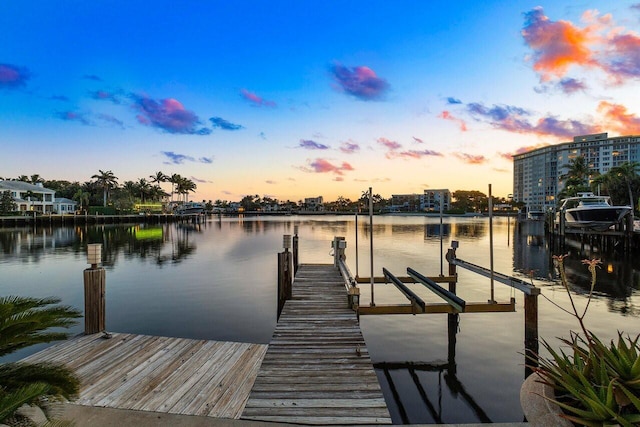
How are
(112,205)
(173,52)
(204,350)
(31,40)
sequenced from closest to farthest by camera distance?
(204,350) → (31,40) → (173,52) → (112,205)

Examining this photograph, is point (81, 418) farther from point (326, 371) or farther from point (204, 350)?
point (326, 371)

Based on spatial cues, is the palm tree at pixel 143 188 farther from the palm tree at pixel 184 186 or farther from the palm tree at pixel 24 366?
the palm tree at pixel 24 366

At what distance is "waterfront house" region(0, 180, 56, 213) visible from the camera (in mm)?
74562

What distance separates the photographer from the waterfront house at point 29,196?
74562mm

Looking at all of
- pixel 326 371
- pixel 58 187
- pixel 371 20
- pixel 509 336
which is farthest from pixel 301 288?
pixel 58 187

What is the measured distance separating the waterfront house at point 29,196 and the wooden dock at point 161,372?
295 ft

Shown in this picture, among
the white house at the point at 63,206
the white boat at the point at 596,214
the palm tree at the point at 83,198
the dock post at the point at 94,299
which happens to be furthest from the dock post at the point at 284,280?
the palm tree at the point at 83,198

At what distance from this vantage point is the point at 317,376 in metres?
5.32

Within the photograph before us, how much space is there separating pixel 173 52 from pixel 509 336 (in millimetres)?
38915

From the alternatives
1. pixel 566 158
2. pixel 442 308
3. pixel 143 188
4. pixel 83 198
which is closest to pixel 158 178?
pixel 143 188

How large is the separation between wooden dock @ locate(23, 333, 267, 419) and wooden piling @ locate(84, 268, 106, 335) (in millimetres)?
218

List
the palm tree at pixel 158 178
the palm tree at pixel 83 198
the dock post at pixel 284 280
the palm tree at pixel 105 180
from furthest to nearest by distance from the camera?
the palm tree at pixel 158 178, the palm tree at pixel 105 180, the palm tree at pixel 83 198, the dock post at pixel 284 280

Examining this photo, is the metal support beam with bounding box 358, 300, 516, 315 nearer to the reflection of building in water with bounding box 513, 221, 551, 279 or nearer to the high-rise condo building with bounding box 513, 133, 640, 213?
the reflection of building in water with bounding box 513, 221, 551, 279

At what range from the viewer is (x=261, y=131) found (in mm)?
56906
